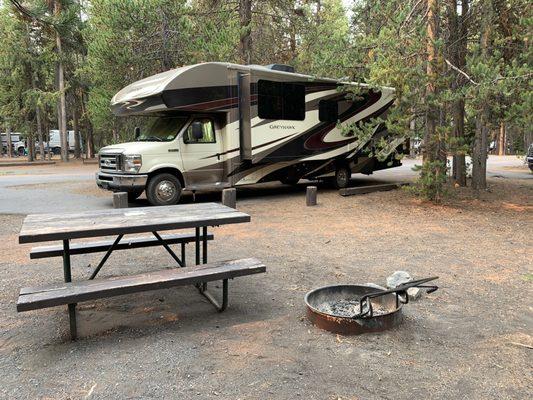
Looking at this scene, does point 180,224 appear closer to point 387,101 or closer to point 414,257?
point 414,257

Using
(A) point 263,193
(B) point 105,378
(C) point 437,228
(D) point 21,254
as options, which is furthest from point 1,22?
(B) point 105,378

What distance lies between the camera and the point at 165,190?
10617 mm

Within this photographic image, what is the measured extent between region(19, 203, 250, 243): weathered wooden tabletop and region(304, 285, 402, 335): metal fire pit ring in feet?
3.36

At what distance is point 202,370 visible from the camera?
10.5 ft

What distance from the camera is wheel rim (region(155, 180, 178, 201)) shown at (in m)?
10.6

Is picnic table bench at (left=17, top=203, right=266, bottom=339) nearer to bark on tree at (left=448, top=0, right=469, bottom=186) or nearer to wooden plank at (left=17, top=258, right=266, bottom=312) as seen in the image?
wooden plank at (left=17, top=258, right=266, bottom=312)

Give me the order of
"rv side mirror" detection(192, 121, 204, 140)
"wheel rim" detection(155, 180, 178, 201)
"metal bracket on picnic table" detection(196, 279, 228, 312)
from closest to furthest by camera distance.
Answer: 1. "metal bracket on picnic table" detection(196, 279, 228, 312)
2. "wheel rim" detection(155, 180, 178, 201)
3. "rv side mirror" detection(192, 121, 204, 140)

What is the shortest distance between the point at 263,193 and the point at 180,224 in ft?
31.5

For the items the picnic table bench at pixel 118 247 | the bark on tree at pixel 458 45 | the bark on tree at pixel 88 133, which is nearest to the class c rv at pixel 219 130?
the bark on tree at pixel 458 45

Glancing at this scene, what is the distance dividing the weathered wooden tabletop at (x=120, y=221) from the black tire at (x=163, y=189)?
566 centimetres

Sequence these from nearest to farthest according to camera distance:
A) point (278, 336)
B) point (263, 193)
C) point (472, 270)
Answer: point (278, 336)
point (472, 270)
point (263, 193)

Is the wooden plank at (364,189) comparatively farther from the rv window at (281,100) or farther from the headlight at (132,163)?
the headlight at (132,163)

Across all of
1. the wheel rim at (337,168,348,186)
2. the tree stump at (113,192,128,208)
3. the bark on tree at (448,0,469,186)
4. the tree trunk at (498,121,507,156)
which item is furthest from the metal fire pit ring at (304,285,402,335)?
the tree trunk at (498,121,507,156)

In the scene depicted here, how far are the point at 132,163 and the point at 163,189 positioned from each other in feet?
2.96
